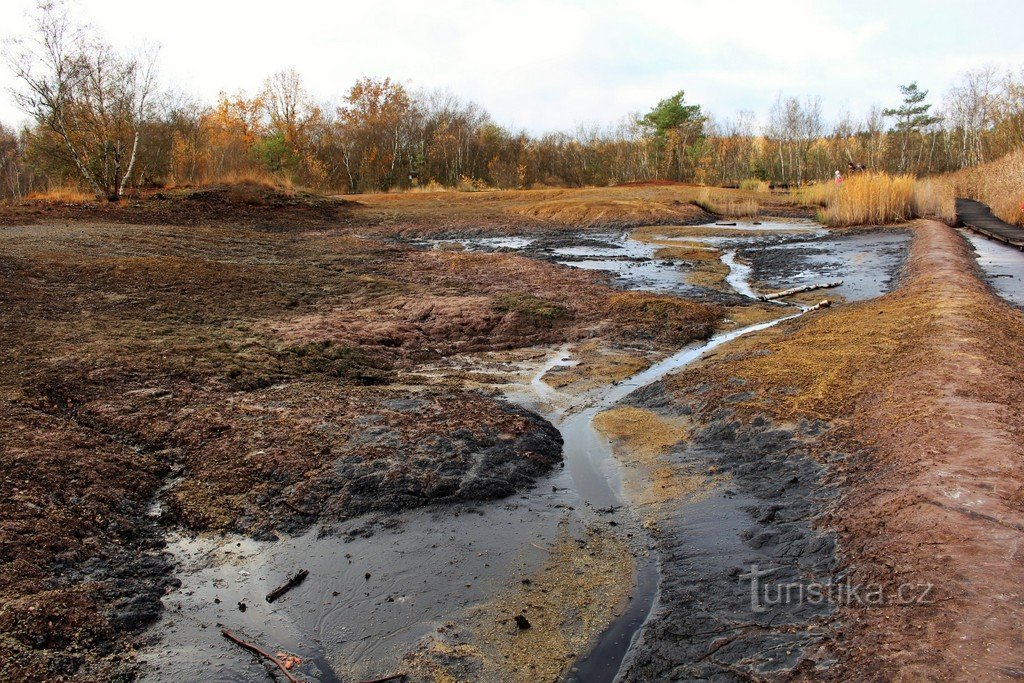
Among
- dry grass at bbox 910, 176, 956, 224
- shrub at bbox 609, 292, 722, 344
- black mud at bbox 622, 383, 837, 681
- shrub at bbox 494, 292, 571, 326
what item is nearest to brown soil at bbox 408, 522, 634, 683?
black mud at bbox 622, 383, 837, 681

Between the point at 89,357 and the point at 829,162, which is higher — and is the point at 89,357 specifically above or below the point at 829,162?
below

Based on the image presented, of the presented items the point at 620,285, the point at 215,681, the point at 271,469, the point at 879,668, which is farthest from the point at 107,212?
the point at 879,668

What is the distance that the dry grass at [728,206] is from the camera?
29.1 meters

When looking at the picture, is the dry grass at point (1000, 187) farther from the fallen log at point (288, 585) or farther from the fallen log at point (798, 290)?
the fallen log at point (288, 585)

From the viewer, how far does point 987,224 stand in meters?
21.0

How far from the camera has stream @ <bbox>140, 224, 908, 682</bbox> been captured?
132 inches

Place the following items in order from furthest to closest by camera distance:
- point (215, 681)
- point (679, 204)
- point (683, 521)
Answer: point (679, 204) → point (683, 521) → point (215, 681)

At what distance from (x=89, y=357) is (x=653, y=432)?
5.35 m

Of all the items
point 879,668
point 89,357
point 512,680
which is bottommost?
point 512,680

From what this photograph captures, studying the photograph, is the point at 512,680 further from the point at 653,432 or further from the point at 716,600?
the point at 653,432

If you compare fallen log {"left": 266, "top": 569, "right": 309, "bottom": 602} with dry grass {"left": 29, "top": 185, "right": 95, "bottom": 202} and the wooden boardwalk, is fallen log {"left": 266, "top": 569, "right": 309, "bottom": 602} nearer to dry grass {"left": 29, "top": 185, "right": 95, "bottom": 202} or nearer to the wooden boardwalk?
the wooden boardwalk

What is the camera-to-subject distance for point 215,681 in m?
3.16

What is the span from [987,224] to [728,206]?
Answer: 1050cm

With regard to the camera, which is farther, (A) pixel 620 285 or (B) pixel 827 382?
(A) pixel 620 285
